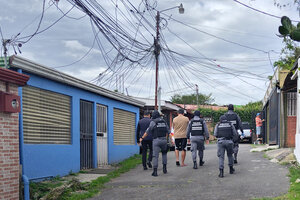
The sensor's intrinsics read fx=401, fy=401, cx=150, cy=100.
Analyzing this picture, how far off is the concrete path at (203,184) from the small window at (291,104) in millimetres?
5515

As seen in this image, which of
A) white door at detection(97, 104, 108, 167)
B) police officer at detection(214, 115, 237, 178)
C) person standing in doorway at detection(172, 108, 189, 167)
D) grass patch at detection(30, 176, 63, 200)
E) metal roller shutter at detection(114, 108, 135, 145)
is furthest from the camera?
metal roller shutter at detection(114, 108, 135, 145)

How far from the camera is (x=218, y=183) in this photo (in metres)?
9.15

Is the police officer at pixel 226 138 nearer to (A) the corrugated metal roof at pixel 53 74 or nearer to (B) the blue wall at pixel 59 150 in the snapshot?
(B) the blue wall at pixel 59 150

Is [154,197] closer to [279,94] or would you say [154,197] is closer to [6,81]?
[6,81]

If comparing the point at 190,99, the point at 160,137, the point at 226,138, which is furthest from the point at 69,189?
the point at 190,99

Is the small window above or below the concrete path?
above

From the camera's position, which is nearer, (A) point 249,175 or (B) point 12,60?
(B) point 12,60

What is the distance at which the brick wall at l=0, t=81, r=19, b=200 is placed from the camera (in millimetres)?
7023

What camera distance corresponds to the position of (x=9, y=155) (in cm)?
723

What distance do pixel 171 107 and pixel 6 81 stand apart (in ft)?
57.3

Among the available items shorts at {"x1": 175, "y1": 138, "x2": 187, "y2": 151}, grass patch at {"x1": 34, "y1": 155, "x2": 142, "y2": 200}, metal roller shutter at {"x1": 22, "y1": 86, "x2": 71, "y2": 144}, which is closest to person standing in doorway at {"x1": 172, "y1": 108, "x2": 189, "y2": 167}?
shorts at {"x1": 175, "y1": 138, "x2": 187, "y2": 151}

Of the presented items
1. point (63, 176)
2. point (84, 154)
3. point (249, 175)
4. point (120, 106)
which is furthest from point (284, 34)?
point (120, 106)

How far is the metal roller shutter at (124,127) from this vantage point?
52.9 feet

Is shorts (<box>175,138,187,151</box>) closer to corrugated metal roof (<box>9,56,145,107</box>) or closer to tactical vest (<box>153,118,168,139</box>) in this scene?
tactical vest (<box>153,118,168,139</box>)
